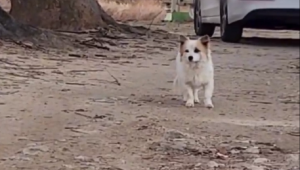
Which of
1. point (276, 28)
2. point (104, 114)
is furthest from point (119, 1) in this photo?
point (276, 28)

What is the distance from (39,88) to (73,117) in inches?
39.3

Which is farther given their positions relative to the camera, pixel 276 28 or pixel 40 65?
pixel 40 65

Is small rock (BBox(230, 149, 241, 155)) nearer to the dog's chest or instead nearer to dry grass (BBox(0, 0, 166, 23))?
the dog's chest

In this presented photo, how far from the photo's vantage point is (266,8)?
1.17 meters

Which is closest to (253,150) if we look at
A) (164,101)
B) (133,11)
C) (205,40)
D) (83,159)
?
(83,159)

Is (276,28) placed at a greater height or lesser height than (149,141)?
greater

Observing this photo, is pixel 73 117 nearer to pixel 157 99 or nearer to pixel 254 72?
pixel 157 99

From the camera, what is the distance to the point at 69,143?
9.41 feet

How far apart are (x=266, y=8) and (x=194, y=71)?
2.91 metres

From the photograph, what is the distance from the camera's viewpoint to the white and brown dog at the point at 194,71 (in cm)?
386

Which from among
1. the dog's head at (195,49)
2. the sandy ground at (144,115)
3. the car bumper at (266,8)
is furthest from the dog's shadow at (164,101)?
the car bumper at (266,8)

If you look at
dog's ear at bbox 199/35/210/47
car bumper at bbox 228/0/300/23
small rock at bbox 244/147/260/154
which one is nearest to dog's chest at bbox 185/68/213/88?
dog's ear at bbox 199/35/210/47

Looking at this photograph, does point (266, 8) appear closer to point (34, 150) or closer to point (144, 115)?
point (34, 150)

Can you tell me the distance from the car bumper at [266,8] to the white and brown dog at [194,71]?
97.1 inches
